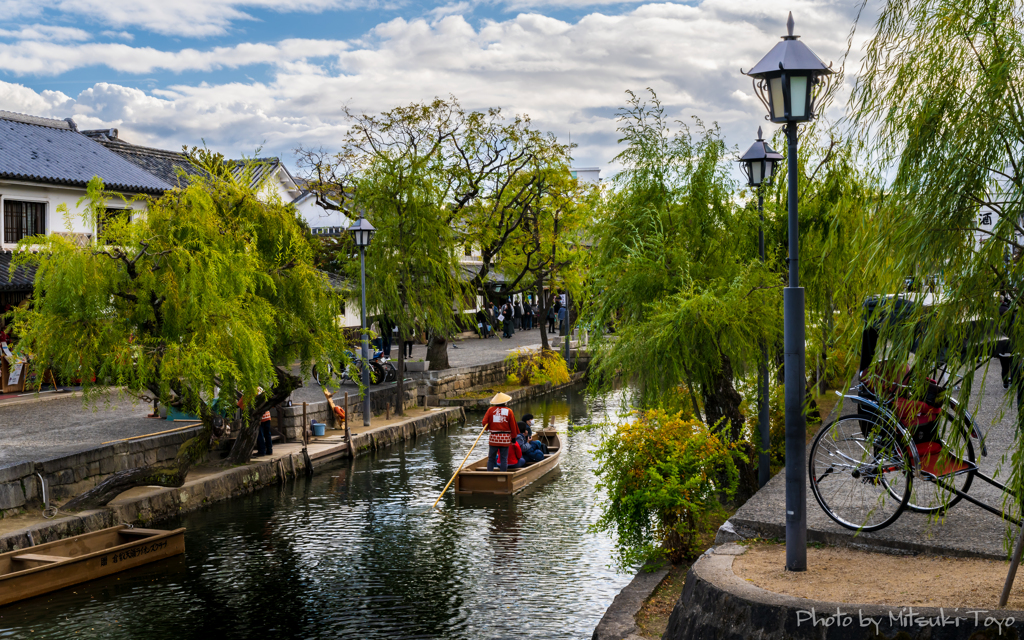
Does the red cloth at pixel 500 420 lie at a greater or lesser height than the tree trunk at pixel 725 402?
lesser

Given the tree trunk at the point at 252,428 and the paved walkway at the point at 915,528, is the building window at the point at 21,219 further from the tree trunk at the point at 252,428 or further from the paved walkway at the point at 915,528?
the paved walkway at the point at 915,528

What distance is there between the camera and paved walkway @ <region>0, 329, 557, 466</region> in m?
14.9

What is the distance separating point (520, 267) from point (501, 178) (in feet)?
21.2

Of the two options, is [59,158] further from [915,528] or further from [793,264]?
[915,528]

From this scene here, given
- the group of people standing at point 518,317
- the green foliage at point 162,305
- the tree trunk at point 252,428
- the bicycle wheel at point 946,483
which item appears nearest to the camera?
the bicycle wheel at point 946,483

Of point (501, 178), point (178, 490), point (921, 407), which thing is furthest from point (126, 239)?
point (501, 178)

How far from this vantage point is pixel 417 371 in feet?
90.0

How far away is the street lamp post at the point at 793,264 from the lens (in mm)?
6539

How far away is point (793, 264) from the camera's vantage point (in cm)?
678

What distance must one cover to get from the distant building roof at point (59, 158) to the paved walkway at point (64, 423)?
6.21 metres

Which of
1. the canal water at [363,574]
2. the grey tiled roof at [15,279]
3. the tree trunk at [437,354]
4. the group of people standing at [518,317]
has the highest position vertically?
the grey tiled roof at [15,279]

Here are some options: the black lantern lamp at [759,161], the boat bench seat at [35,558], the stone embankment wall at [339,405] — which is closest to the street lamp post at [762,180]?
the black lantern lamp at [759,161]

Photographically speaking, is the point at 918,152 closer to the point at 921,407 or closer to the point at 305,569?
the point at 921,407

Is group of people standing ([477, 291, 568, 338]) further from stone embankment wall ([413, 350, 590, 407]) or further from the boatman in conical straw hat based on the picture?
the boatman in conical straw hat
